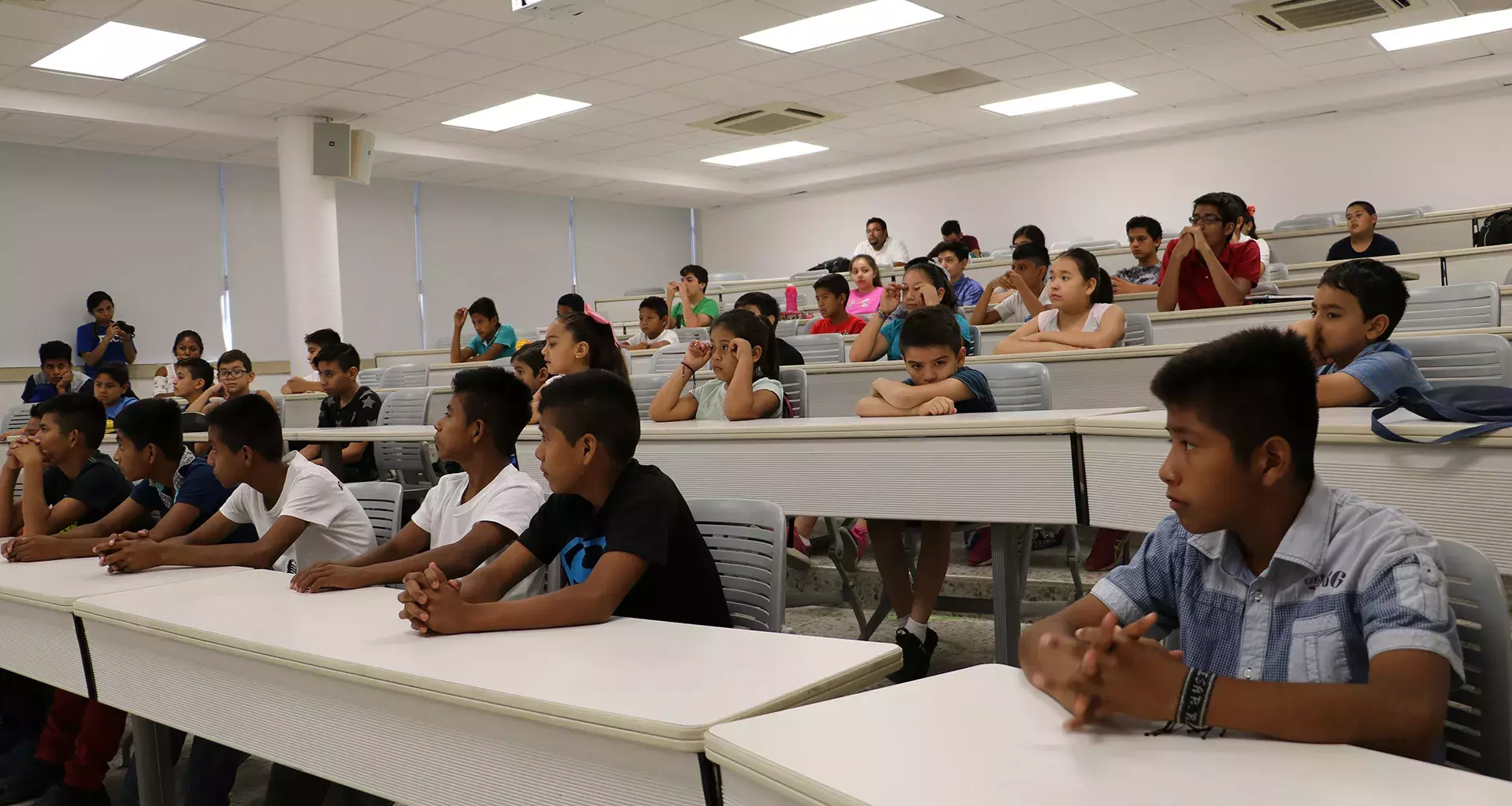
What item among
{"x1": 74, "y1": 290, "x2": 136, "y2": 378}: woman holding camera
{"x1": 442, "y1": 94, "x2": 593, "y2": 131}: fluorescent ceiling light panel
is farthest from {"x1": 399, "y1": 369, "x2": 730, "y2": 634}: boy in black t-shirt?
{"x1": 74, "y1": 290, "x2": 136, "y2": 378}: woman holding camera

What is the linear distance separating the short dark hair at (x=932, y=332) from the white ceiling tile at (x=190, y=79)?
6.02 m

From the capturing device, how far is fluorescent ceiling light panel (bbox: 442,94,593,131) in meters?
8.52

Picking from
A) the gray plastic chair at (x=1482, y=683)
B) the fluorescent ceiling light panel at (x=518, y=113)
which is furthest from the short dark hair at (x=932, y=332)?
the fluorescent ceiling light panel at (x=518, y=113)

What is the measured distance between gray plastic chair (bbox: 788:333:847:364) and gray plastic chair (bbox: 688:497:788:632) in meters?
3.14

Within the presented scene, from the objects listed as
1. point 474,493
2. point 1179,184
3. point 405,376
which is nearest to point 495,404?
point 474,493

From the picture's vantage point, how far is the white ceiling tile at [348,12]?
19.2 feet

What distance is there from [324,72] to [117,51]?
1.23 meters

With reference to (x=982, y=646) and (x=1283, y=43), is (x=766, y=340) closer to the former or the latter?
(x=982, y=646)

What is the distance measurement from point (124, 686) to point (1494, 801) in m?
1.96

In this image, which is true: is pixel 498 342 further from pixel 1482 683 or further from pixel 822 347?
pixel 1482 683

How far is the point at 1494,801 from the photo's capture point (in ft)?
2.58

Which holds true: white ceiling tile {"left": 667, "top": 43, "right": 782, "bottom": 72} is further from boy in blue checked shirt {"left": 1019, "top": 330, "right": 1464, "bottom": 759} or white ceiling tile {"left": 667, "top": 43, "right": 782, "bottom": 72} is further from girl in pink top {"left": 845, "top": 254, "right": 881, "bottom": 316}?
boy in blue checked shirt {"left": 1019, "top": 330, "right": 1464, "bottom": 759}

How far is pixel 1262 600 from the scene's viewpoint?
112 centimetres

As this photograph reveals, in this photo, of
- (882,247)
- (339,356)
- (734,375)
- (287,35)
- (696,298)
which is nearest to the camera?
(734,375)
